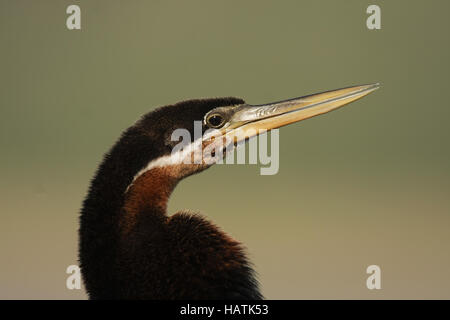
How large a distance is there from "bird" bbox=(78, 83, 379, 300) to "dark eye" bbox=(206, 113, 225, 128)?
19 centimetres

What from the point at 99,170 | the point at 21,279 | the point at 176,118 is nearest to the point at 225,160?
the point at 176,118

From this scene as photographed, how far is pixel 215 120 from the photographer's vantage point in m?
3.17

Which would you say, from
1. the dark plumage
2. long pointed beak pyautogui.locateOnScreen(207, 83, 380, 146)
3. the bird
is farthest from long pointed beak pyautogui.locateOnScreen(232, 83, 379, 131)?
the dark plumage

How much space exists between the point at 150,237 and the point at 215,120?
637 millimetres

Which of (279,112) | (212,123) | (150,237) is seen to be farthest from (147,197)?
(279,112)

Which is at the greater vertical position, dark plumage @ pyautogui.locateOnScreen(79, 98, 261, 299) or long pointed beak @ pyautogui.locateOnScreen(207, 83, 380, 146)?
long pointed beak @ pyautogui.locateOnScreen(207, 83, 380, 146)

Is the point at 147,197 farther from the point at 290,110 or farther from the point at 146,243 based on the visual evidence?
the point at 290,110

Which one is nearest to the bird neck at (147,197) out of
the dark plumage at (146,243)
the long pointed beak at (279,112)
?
the dark plumage at (146,243)

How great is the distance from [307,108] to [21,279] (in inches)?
133

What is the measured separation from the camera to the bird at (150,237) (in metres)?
2.71

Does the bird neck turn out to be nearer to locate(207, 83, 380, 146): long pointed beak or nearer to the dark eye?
the dark eye

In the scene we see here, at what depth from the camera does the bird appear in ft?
8.87

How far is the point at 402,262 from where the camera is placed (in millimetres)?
6871
